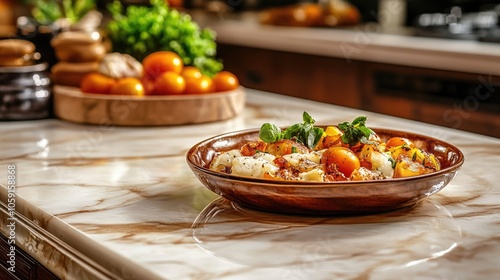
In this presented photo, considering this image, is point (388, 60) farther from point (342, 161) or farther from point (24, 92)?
point (342, 161)

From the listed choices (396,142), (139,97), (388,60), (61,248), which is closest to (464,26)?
(388,60)

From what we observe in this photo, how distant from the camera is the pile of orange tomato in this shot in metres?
1.87

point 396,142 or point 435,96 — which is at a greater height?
point 396,142

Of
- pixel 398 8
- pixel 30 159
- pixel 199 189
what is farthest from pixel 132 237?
pixel 398 8

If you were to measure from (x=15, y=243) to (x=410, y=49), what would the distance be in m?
2.17

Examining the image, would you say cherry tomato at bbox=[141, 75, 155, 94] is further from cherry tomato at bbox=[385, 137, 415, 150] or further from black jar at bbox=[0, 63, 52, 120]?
cherry tomato at bbox=[385, 137, 415, 150]

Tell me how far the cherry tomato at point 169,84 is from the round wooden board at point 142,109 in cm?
2

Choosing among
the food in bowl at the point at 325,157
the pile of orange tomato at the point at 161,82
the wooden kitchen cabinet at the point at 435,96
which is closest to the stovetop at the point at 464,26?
the wooden kitchen cabinet at the point at 435,96

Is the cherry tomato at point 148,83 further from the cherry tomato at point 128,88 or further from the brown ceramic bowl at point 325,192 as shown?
the brown ceramic bowl at point 325,192

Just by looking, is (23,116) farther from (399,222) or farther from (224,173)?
(399,222)

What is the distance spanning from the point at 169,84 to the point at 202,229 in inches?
34.6

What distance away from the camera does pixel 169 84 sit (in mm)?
1876

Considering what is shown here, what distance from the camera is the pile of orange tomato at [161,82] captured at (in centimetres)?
187

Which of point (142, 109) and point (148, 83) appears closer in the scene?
point (142, 109)
